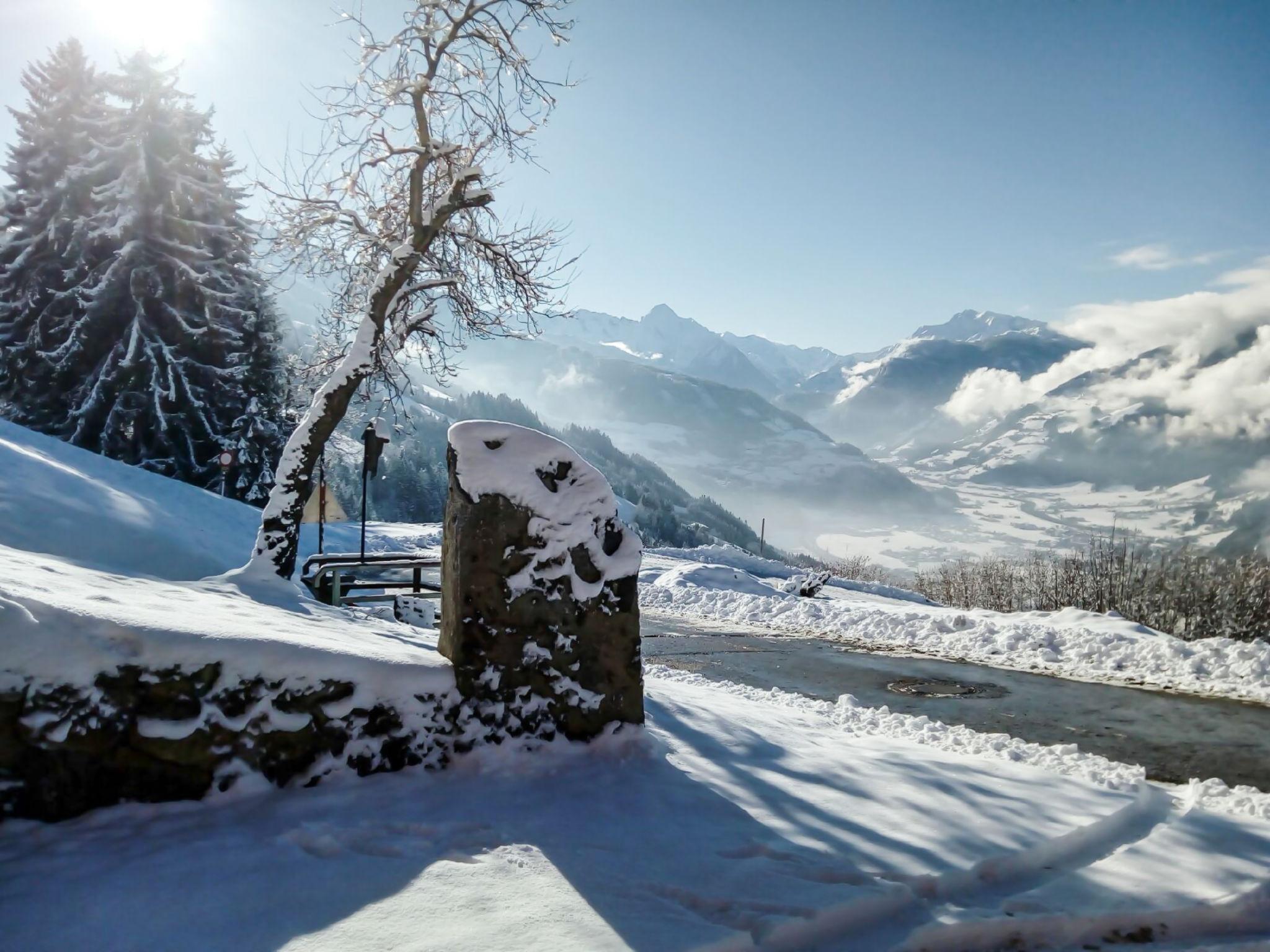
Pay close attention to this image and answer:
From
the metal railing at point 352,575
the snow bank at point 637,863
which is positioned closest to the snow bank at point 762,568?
the metal railing at point 352,575

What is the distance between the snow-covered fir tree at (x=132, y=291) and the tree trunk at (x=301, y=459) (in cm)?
1329

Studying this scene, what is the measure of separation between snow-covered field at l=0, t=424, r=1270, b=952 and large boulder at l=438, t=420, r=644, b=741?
0.69 ft

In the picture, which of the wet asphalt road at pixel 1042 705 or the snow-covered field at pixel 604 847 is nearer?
the snow-covered field at pixel 604 847

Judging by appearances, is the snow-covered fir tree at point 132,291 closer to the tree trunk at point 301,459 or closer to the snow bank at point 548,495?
the tree trunk at point 301,459

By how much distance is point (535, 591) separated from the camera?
416cm

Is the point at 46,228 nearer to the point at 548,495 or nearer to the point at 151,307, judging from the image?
the point at 151,307

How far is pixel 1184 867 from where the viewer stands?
3.29m

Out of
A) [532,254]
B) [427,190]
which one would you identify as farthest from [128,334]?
[532,254]

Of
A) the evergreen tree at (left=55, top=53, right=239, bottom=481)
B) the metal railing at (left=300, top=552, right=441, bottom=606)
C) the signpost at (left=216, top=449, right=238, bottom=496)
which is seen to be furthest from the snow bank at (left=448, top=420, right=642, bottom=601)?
the evergreen tree at (left=55, top=53, right=239, bottom=481)

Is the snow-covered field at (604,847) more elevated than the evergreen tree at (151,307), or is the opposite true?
the evergreen tree at (151,307)

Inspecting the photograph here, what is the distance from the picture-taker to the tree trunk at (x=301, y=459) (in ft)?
26.8

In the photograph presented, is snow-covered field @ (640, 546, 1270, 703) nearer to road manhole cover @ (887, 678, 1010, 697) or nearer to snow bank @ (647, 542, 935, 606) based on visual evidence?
road manhole cover @ (887, 678, 1010, 697)

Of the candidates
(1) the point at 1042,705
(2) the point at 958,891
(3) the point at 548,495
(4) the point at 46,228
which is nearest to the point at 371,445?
(3) the point at 548,495

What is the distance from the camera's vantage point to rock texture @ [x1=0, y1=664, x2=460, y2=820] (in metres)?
2.88
